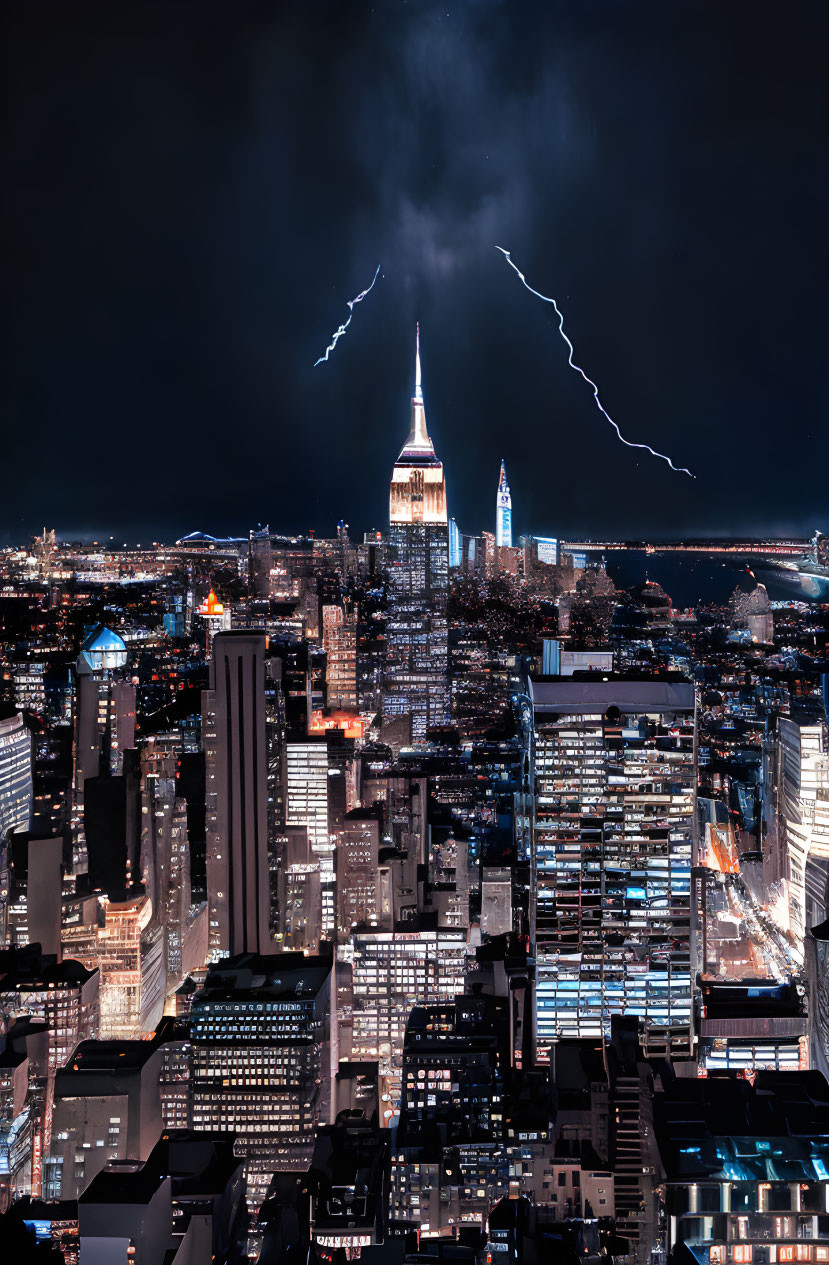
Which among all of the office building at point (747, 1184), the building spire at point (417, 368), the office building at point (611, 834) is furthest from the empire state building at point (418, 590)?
the office building at point (747, 1184)

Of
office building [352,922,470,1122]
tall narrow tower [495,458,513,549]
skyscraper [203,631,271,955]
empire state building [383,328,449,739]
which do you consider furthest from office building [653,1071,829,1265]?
empire state building [383,328,449,739]

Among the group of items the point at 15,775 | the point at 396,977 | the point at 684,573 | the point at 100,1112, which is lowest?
the point at 100,1112

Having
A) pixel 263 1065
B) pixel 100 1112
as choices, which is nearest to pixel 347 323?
pixel 263 1065

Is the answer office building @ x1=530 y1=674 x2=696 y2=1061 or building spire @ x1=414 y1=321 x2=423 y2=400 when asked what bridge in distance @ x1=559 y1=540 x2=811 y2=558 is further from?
building spire @ x1=414 y1=321 x2=423 y2=400

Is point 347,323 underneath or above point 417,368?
above

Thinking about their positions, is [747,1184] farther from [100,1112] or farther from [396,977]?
[396,977]

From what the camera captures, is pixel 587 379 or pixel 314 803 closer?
pixel 587 379

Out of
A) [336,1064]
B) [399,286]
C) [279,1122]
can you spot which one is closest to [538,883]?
[336,1064]
